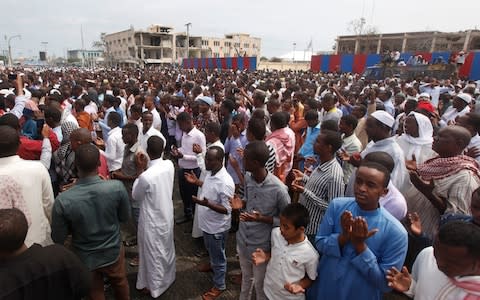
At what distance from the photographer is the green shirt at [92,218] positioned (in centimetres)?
232

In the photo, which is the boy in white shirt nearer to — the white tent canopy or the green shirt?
the green shirt

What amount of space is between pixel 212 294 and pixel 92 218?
1640 mm

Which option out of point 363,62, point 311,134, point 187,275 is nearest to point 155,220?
point 187,275

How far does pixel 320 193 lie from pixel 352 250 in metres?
0.76

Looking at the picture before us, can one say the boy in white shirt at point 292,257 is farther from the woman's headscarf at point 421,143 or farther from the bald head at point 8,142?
the woman's headscarf at point 421,143

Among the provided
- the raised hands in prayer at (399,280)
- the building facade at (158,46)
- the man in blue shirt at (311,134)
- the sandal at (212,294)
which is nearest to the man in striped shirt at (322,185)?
the raised hands in prayer at (399,280)

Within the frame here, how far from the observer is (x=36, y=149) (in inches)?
145

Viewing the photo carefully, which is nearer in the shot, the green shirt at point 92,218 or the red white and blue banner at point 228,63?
the green shirt at point 92,218

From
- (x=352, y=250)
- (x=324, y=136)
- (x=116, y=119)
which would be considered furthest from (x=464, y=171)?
(x=116, y=119)

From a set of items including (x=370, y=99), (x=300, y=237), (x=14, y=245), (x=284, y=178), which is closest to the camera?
(x=14, y=245)

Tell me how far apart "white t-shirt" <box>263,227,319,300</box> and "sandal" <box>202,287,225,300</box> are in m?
1.10

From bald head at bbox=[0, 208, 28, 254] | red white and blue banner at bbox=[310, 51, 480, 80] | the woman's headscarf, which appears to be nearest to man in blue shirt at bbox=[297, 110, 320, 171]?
the woman's headscarf

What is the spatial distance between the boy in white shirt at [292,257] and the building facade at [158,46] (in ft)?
203

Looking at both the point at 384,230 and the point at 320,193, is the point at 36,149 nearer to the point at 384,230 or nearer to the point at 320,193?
the point at 320,193
